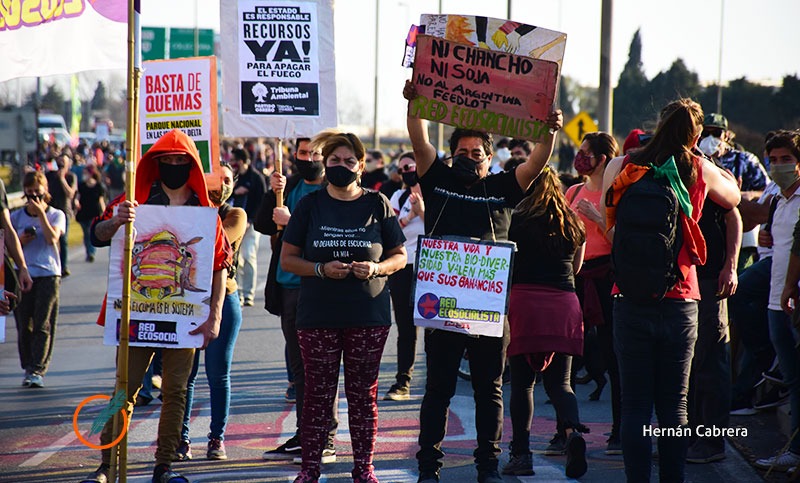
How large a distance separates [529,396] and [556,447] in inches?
30.7

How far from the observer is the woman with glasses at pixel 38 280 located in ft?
31.8

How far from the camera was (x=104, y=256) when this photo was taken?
876 inches

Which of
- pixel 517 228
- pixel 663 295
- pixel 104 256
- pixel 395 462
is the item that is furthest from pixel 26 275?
pixel 104 256

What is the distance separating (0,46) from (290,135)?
2.22m

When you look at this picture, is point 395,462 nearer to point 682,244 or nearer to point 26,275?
point 682,244

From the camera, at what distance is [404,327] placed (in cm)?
895

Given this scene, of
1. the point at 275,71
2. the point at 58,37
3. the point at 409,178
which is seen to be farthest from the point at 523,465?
the point at 409,178

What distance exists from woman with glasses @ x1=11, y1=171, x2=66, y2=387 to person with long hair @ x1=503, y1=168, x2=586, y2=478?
499 cm

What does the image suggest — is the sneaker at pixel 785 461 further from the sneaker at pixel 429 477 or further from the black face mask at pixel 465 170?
the black face mask at pixel 465 170

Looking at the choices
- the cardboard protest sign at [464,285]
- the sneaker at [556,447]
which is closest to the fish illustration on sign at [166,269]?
the cardboard protest sign at [464,285]

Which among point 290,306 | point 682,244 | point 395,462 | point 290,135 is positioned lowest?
point 395,462

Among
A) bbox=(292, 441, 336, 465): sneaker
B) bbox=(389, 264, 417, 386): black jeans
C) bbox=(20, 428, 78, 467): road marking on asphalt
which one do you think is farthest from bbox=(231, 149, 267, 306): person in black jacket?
bbox=(292, 441, 336, 465): sneaker

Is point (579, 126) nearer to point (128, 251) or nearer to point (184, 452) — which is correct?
point (184, 452)

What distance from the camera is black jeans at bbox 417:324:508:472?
19.7 ft
